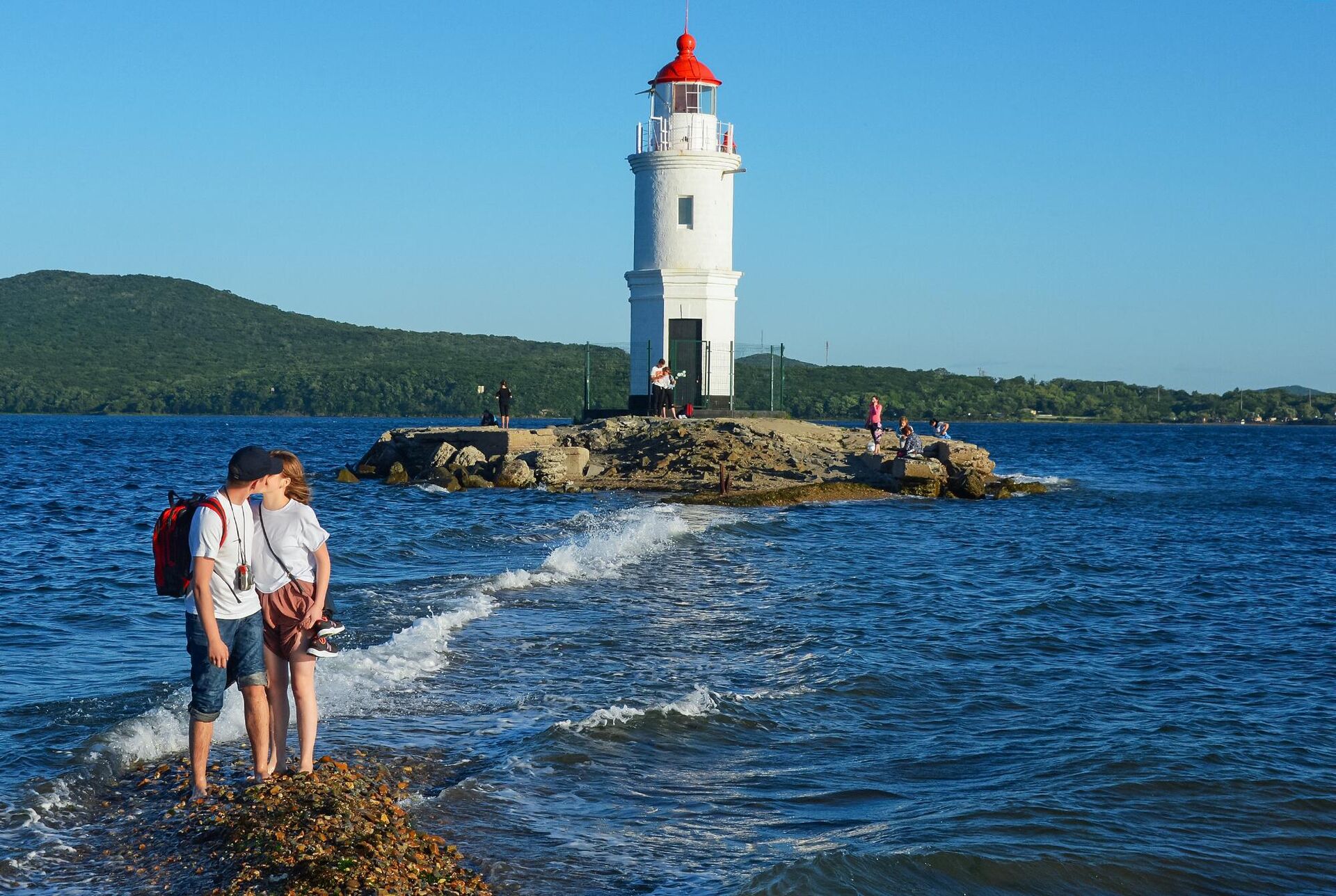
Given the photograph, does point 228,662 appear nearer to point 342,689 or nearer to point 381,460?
point 342,689

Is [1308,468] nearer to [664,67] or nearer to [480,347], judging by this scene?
[664,67]

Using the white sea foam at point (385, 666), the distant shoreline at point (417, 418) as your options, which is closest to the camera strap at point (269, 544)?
the white sea foam at point (385, 666)

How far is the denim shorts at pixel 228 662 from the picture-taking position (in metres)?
5.87

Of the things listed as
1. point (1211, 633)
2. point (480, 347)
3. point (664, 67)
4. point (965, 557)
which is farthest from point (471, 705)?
point (480, 347)

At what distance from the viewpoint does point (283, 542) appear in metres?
6.11

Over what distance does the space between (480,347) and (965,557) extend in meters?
165

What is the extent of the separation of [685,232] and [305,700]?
2685 cm

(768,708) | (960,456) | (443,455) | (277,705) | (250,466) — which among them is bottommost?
(768,708)

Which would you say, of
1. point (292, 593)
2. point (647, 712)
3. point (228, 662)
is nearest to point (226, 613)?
point (228, 662)

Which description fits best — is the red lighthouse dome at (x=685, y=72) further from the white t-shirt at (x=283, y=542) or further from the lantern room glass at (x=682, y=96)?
the white t-shirt at (x=283, y=542)

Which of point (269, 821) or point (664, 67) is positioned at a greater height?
point (664, 67)

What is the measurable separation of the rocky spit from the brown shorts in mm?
19980

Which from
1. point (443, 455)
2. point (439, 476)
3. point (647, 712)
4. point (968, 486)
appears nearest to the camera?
point (647, 712)

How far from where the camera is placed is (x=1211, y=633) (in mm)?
12148
